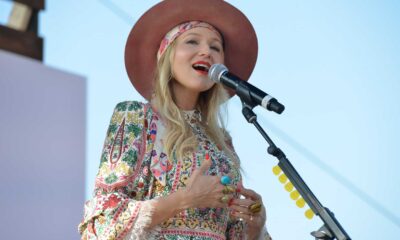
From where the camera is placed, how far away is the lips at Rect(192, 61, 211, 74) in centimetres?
236

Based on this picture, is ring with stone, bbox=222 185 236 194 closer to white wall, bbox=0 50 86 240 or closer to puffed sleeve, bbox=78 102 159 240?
puffed sleeve, bbox=78 102 159 240

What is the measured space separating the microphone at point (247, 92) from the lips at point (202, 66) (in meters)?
0.24

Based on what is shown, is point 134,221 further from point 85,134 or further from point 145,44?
point 85,134

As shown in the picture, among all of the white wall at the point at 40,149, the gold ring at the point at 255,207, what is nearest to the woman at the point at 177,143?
the gold ring at the point at 255,207

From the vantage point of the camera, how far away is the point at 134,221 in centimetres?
198


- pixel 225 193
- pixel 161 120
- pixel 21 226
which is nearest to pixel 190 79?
pixel 161 120

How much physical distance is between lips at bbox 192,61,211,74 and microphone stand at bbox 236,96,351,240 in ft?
1.35

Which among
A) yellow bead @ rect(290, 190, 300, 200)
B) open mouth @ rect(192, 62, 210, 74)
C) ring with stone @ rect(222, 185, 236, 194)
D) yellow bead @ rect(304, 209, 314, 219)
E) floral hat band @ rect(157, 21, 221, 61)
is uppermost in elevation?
floral hat band @ rect(157, 21, 221, 61)

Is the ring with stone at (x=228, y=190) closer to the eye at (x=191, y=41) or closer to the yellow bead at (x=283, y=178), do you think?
the yellow bead at (x=283, y=178)

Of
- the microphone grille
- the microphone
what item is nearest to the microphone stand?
the microphone

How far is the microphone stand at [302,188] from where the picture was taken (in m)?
1.75

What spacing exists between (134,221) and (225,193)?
28 cm

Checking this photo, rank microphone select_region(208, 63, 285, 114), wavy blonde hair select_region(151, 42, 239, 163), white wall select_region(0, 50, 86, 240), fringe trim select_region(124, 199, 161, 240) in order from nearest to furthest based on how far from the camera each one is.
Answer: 1. microphone select_region(208, 63, 285, 114)
2. fringe trim select_region(124, 199, 161, 240)
3. wavy blonde hair select_region(151, 42, 239, 163)
4. white wall select_region(0, 50, 86, 240)

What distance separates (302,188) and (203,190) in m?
0.33
